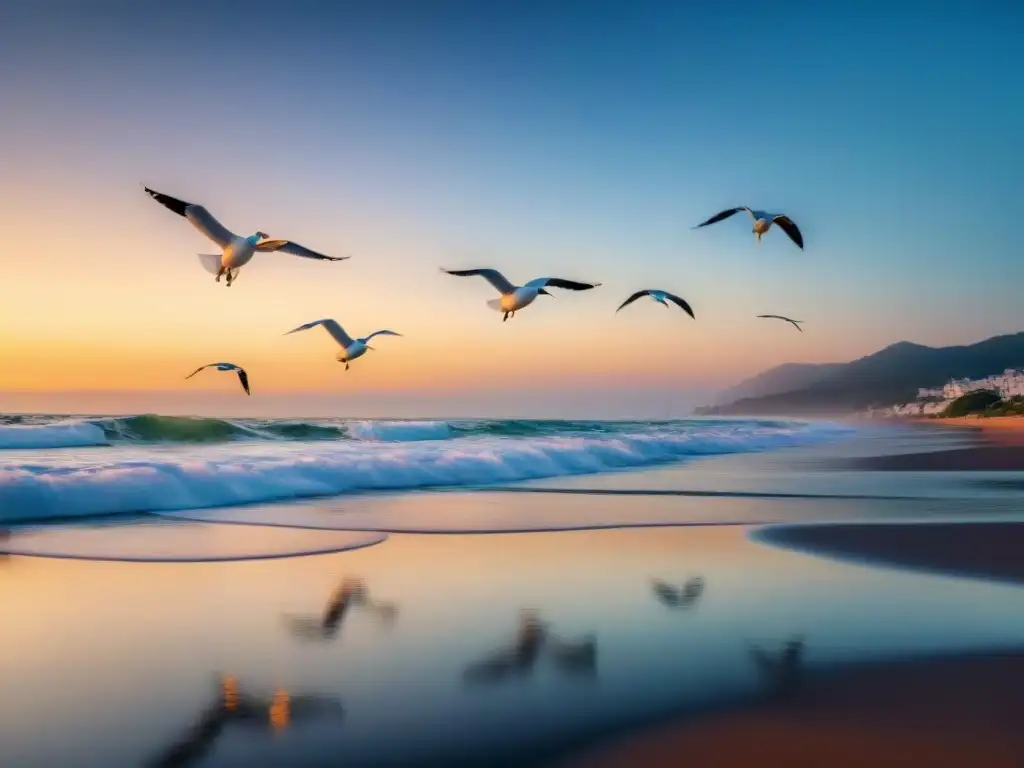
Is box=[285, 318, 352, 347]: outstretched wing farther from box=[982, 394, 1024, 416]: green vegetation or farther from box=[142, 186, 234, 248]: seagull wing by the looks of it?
box=[982, 394, 1024, 416]: green vegetation

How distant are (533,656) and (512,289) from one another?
7.51 metres

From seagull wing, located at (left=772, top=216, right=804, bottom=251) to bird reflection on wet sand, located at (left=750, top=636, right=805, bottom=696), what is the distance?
692 centimetres

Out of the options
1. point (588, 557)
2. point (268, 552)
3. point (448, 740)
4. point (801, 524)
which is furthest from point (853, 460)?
point (448, 740)

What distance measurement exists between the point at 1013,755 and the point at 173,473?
42.7ft

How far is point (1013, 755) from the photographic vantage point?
4430 mm

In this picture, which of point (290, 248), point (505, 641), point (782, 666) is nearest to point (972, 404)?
point (290, 248)

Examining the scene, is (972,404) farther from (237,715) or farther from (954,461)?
(237,715)

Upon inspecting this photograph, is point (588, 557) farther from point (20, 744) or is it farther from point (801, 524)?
point (20, 744)

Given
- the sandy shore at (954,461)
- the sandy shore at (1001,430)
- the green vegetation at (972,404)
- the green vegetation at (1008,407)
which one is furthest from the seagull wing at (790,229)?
the green vegetation at (972,404)

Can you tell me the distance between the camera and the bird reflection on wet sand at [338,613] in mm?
6723

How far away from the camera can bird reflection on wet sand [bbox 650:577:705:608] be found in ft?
25.4

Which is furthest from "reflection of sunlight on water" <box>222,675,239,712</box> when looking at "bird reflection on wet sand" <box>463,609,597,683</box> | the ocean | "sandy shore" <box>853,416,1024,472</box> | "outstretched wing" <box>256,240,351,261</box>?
"sandy shore" <box>853,416,1024,472</box>

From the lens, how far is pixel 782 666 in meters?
5.91

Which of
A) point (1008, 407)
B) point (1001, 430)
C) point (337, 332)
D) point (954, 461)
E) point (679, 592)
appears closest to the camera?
point (679, 592)
